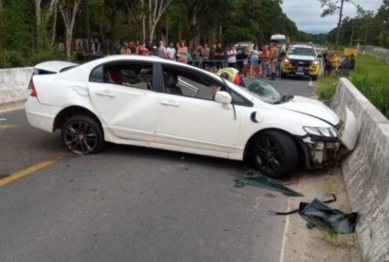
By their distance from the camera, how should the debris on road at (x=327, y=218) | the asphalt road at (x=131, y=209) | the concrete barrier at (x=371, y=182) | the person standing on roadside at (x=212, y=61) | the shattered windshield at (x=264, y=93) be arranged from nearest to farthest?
the concrete barrier at (x=371, y=182) → the asphalt road at (x=131, y=209) → the debris on road at (x=327, y=218) → the shattered windshield at (x=264, y=93) → the person standing on roadside at (x=212, y=61)

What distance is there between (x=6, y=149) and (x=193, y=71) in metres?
3.07

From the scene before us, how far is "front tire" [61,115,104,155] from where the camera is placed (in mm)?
6965

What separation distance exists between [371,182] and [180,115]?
110 inches

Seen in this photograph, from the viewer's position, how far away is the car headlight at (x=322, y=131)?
619 centimetres

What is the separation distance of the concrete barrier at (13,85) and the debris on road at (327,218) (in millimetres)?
9048

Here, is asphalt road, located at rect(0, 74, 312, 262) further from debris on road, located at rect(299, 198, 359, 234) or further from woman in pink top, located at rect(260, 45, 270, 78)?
woman in pink top, located at rect(260, 45, 270, 78)

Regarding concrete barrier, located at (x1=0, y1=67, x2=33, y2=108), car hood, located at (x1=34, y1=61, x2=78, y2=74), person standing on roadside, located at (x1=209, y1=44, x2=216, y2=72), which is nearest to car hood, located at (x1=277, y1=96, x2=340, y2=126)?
car hood, located at (x1=34, y1=61, x2=78, y2=74)

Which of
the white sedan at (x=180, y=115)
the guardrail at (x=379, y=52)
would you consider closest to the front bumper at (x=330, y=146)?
the white sedan at (x=180, y=115)

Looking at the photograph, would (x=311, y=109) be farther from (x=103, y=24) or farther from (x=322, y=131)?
(x=103, y=24)

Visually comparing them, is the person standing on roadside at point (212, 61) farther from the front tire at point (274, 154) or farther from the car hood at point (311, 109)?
the front tire at point (274, 154)

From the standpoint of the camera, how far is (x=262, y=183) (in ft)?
20.1

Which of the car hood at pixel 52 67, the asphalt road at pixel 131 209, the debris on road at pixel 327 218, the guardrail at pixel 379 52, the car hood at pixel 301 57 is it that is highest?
the car hood at pixel 52 67

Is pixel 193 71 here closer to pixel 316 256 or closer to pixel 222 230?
pixel 222 230

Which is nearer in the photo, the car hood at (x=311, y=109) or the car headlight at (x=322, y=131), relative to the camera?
the car headlight at (x=322, y=131)
